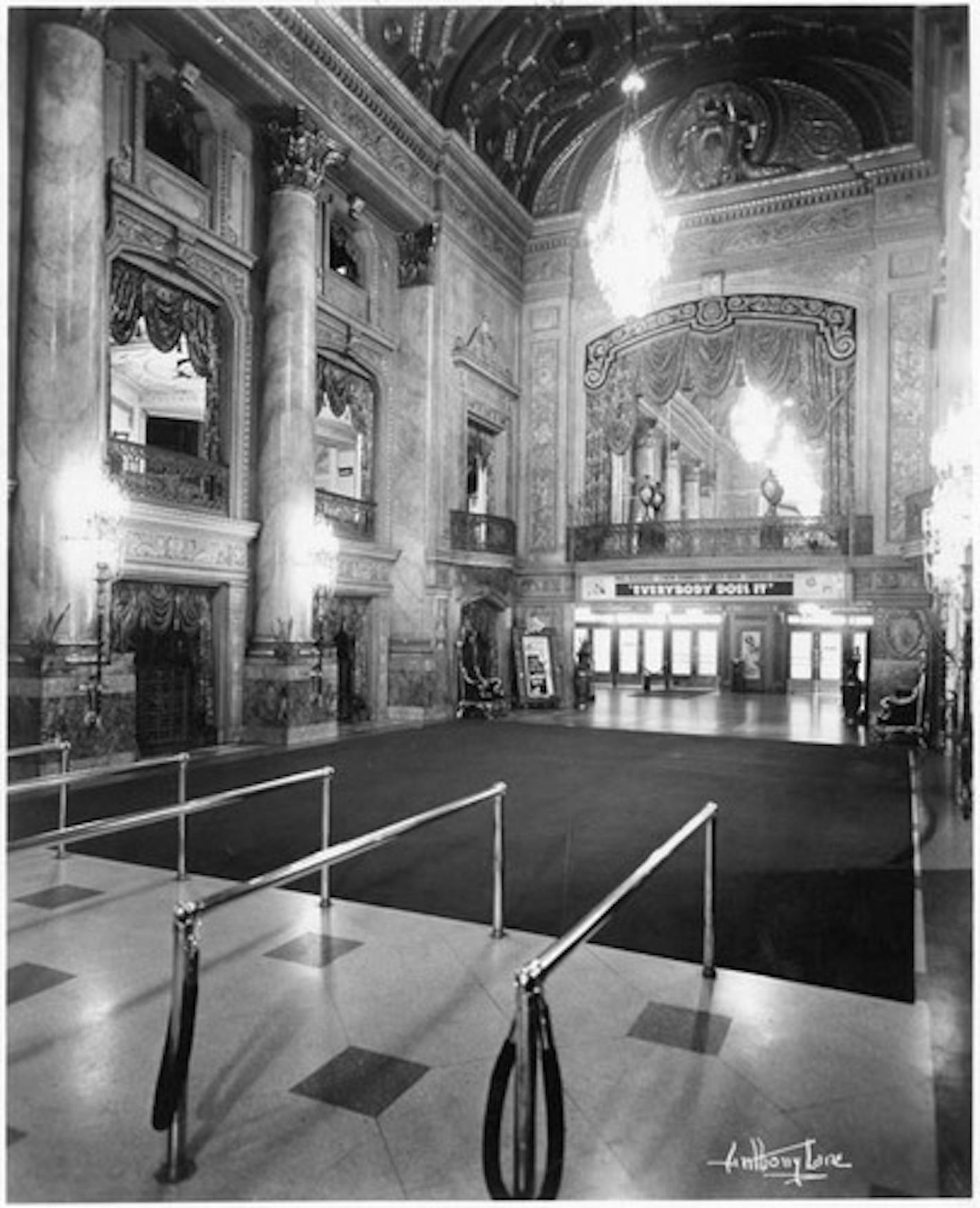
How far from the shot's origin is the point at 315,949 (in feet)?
13.5

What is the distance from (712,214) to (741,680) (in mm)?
11937

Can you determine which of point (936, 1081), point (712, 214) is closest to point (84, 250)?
point (936, 1081)

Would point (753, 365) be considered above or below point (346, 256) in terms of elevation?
below

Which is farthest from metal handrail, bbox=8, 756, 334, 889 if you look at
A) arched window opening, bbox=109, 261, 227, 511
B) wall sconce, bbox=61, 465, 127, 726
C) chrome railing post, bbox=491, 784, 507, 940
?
arched window opening, bbox=109, 261, 227, 511

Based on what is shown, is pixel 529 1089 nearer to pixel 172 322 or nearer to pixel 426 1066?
pixel 426 1066

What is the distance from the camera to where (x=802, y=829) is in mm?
6734

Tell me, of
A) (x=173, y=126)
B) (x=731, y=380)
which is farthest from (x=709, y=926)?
(x=731, y=380)

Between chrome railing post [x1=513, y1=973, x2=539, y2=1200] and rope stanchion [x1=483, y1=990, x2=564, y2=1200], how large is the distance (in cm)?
7

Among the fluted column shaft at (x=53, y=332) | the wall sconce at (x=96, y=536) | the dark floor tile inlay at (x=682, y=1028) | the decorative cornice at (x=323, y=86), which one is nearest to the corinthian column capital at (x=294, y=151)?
the decorative cornice at (x=323, y=86)

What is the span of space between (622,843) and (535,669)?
11.1 meters

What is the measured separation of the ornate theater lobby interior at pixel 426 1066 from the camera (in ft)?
8.06

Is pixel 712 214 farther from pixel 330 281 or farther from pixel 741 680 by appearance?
pixel 741 680

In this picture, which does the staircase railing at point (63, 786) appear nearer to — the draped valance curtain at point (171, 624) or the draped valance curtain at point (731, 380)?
the draped valance curtain at point (171, 624)

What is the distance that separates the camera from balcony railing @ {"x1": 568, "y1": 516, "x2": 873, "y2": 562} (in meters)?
15.8
